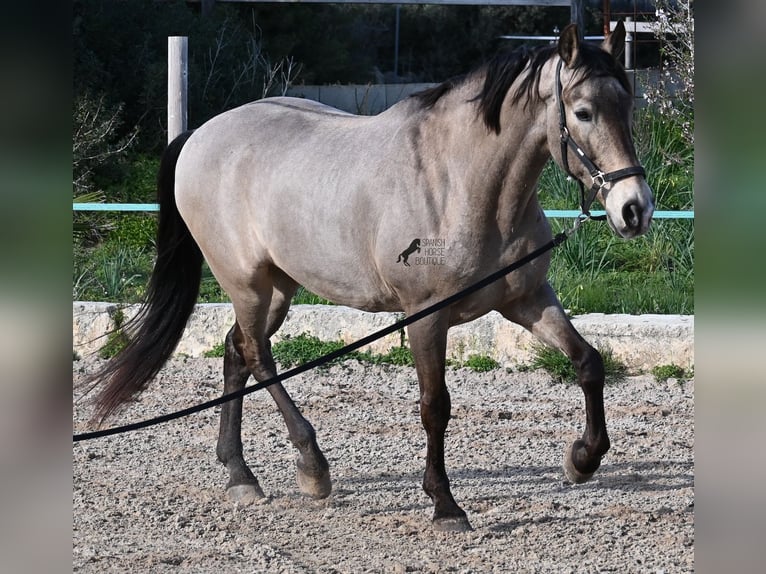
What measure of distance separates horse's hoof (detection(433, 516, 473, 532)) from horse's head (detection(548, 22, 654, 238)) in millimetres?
1265

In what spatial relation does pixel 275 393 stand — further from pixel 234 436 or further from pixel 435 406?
pixel 435 406

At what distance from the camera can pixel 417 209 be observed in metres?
3.83

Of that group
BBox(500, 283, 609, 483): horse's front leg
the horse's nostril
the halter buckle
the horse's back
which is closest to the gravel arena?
BBox(500, 283, 609, 483): horse's front leg

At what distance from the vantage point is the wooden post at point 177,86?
6918 millimetres

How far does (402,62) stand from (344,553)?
→ 49.1ft

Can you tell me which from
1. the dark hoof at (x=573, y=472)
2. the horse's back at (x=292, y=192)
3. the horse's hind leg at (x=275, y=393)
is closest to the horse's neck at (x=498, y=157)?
the horse's back at (x=292, y=192)

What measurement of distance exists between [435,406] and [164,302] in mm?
1609

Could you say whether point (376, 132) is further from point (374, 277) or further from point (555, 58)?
point (555, 58)

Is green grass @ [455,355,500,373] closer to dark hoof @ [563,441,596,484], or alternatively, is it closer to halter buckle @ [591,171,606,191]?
dark hoof @ [563,441,596,484]

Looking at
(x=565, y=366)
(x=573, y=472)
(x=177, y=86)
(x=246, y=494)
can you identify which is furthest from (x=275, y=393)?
(x=177, y=86)

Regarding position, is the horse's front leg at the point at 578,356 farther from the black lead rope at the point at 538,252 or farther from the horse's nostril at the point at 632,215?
the horse's nostril at the point at 632,215

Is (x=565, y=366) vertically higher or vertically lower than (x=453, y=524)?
lower

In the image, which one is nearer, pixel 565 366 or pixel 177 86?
pixel 565 366
